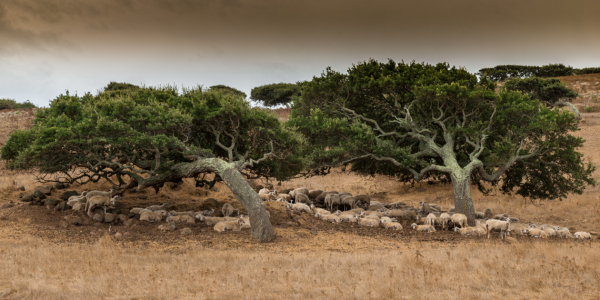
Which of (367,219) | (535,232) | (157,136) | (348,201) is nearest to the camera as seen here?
(157,136)

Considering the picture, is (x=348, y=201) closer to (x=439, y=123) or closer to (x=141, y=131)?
(x=439, y=123)

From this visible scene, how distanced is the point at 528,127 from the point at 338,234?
40.0ft

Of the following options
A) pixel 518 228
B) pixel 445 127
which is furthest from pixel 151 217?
pixel 518 228

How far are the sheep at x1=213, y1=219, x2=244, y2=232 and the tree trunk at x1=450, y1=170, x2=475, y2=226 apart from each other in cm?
1126

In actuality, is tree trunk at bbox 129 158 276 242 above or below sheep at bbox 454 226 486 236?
above

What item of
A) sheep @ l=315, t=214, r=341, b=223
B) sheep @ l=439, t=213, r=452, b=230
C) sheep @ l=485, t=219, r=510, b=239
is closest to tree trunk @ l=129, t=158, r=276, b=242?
sheep @ l=315, t=214, r=341, b=223

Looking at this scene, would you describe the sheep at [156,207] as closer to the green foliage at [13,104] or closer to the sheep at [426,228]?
the sheep at [426,228]

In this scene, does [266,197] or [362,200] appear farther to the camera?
[362,200]

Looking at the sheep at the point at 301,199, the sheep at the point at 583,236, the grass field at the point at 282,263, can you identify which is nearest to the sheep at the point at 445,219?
the grass field at the point at 282,263

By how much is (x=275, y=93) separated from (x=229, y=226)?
5213 centimetres

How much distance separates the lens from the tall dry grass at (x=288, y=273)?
994 cm

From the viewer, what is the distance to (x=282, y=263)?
1291 centimetres

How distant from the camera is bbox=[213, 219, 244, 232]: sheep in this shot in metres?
17.9

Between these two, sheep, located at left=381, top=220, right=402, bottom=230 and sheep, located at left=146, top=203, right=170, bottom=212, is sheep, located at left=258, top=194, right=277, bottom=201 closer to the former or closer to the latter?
sheep, located at left=146, top=203, right=170, bottom=212
